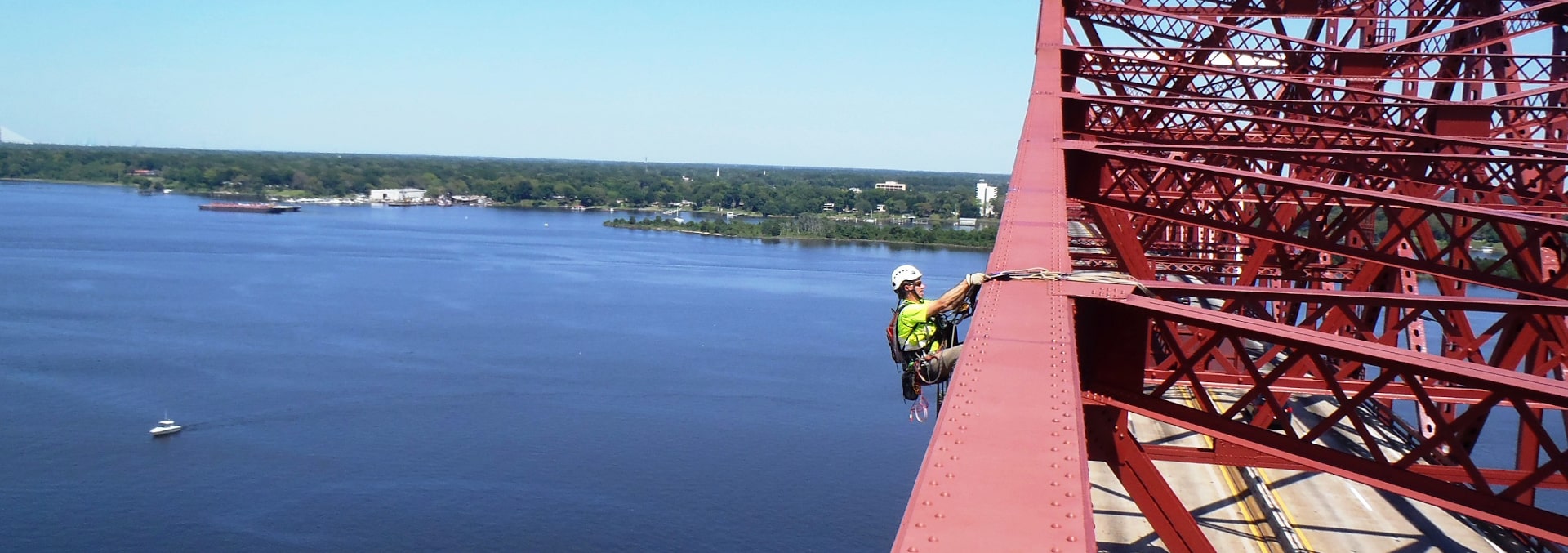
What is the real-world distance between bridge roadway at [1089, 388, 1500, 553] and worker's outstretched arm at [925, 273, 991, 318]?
4049 millimetres

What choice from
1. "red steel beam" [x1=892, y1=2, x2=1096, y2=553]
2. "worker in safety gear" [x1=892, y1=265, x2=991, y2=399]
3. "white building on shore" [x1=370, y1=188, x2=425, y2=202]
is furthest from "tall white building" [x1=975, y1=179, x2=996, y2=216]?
"red steel beam" [x1=892, y1=2, x2=1096, y2=553]

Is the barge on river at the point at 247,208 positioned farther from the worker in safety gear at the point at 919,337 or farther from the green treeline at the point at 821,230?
the worker in safety gear at the point at 919,337

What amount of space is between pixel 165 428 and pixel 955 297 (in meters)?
25.5

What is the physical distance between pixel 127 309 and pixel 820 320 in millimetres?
22802

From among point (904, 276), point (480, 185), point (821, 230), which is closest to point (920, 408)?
point (904, 276)

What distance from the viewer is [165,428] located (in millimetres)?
26797

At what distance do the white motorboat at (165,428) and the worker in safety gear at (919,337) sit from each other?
24376 millimetres

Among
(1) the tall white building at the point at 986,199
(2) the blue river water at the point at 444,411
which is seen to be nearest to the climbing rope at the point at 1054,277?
(2) the blue river water at the point at 444,411

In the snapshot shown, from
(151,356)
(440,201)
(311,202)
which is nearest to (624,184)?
(440,201)

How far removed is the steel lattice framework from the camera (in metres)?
3.13

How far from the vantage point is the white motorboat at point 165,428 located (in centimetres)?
2662

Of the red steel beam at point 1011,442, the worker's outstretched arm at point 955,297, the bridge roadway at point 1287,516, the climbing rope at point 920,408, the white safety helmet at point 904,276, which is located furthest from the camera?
the bridge roadway at point 1287,516

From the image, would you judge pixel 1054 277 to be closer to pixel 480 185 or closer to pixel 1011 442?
pixel 1011 442

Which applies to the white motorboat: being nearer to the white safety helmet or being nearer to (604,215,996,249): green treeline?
the white safety helmet
